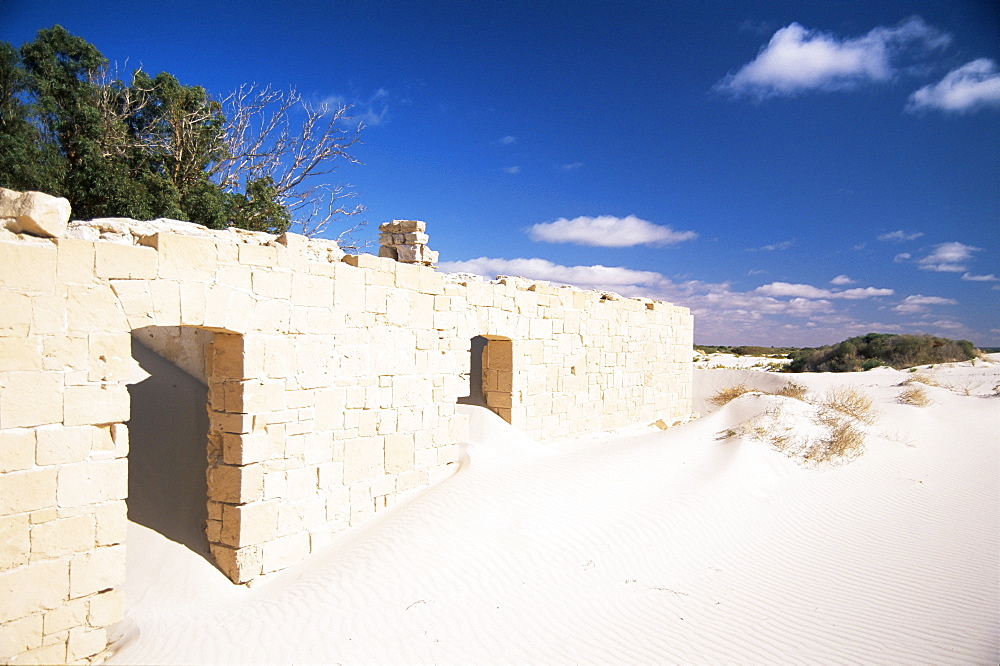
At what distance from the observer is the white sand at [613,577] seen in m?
4.75

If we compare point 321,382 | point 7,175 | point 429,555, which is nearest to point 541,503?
point 429,555

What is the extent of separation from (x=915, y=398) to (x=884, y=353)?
19143 mm

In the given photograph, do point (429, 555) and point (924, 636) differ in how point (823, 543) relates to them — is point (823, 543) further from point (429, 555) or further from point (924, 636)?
point (429, 555)

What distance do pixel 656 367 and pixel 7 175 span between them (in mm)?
16033

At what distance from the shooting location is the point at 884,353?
30406 millimetres

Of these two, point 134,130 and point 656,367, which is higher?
point 134,130

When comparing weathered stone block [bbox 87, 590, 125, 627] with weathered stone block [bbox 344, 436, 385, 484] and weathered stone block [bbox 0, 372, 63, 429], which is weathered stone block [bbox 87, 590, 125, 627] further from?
weathered stone block [bbox 344, 436, 385, 484]

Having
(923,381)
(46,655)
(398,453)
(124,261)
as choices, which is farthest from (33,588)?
(923,381)

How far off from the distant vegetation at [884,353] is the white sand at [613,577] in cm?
2195

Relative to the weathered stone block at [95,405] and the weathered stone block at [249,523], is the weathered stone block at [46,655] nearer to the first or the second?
the weathered stone block at [249,523]

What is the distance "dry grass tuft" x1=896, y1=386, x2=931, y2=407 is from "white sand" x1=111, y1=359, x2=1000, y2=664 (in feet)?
Result: 18.4

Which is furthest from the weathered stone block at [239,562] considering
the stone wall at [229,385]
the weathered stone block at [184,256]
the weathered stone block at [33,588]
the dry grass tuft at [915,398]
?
the dry grass tuft at [915,398]

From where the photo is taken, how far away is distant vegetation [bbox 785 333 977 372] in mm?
28156

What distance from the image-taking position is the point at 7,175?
43.5ft
